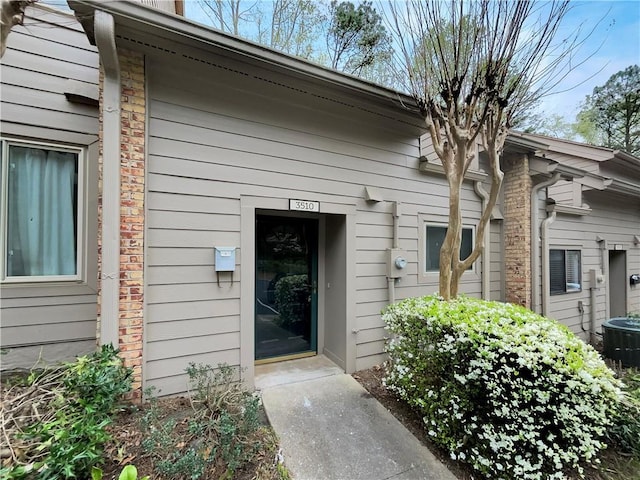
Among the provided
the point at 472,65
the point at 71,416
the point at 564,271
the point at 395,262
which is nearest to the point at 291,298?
the point at 395,262

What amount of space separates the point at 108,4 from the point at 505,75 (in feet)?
12.5

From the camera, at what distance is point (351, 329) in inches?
159

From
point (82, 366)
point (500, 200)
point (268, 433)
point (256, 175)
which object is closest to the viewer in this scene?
point (82, 366)

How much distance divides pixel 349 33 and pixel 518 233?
269 inches

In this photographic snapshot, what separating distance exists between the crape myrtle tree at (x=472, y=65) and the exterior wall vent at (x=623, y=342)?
4636 millimetres

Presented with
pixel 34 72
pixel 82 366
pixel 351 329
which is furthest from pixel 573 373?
pixel 34 72

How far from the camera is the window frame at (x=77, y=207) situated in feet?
9.76

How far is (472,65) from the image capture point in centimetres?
326

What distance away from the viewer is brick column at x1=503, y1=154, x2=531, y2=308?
5.64m

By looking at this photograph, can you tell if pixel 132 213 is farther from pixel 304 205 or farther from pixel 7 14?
pixel 304 205

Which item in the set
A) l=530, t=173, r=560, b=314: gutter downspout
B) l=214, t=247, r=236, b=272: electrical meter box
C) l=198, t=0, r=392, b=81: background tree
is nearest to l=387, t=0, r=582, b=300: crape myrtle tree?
l=214, t=247, r=236, b=272: electrical meter box

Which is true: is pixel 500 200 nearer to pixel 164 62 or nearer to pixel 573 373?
pixel 573 373

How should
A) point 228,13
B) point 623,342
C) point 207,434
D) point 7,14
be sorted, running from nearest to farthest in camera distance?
1. point 7,14
2. point 207,434
3. point 623,342
4. point 228,13

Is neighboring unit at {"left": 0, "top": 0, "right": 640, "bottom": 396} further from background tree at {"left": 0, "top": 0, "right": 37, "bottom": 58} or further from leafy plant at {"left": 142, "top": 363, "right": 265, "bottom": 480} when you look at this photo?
leafy plant at {"left": 142, "top": 363, "right": 265, "bottom": 480}
